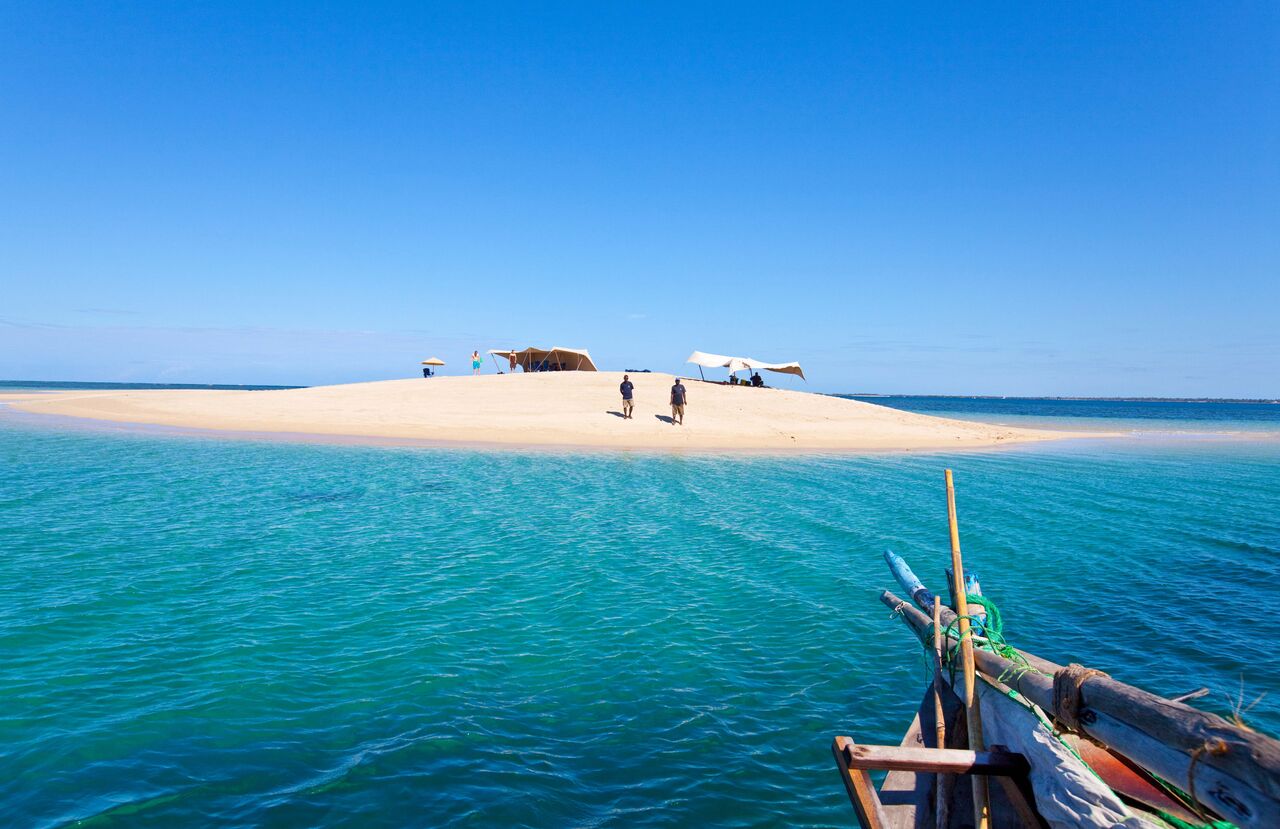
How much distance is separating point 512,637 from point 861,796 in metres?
6.40

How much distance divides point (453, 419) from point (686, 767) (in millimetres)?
35584

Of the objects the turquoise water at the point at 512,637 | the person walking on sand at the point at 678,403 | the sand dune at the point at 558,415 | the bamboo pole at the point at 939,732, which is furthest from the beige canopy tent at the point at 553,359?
the bamboo pole at the point at 939,732

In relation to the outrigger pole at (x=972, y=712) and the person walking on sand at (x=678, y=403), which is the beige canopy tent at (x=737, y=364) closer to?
A: the person walking on sand at (x=678, y=403)

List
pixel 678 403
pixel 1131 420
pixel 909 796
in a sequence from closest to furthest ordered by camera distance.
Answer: pixel 909 796, pixel 678 403, pixel 1131 420

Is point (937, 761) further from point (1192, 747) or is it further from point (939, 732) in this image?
point (1192, 747)

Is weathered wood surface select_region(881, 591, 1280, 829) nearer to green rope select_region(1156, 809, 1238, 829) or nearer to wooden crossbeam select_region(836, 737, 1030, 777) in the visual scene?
wooden crossbeam select_region(836, 737, 1030, 777)

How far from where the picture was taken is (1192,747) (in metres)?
3.21

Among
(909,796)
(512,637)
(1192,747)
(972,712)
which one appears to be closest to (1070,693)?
(1192,747)

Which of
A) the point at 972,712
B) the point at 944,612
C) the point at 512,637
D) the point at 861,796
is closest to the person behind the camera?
the point at 861,796

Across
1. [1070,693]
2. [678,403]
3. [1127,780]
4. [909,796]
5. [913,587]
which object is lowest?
[909,796]

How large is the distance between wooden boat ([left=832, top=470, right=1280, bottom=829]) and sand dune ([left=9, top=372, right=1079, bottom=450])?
28857 millimetres

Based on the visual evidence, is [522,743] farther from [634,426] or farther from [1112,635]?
[634,426]

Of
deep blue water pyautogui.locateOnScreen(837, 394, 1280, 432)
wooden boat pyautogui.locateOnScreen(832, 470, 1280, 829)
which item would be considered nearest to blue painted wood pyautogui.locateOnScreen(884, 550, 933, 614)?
wooden boat pyautogui.locateOnScreen(832, 470, 1280, 829)

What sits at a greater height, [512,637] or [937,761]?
[937,761]
